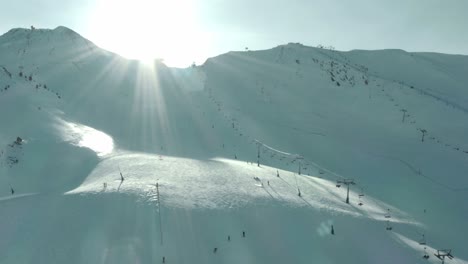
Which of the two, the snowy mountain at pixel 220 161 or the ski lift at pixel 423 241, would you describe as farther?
the ski lift at pixel 423 241

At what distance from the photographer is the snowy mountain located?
13172mm

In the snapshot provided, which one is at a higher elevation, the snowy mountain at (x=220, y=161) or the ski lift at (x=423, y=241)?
the snowy mountain at (x=220, y=161)

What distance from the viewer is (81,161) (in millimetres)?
18922

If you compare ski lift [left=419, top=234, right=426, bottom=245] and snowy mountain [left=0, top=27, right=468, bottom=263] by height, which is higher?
snowy mountain [left=0, top=27, right=468, bottom=263]

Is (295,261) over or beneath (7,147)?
beneath

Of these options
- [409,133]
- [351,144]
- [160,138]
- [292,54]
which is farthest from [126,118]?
[292,54]

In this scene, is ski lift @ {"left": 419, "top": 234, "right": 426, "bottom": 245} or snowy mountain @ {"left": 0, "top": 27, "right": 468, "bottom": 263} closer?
snowy mountain @ {"left": 0, "top": 27, "right": 468, "bottom": 263}

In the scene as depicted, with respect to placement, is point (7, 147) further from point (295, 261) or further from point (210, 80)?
point (210, 80)

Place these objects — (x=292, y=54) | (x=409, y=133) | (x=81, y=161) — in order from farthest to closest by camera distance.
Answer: (x=292, y=54), (x=409, y=133), (x=81, y=161)

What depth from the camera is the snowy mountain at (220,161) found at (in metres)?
13.2

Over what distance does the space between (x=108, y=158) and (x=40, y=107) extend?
8293mm

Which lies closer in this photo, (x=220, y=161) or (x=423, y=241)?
(x=423, y=241)

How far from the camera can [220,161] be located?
868 inches

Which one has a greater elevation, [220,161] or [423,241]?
[220,161]
